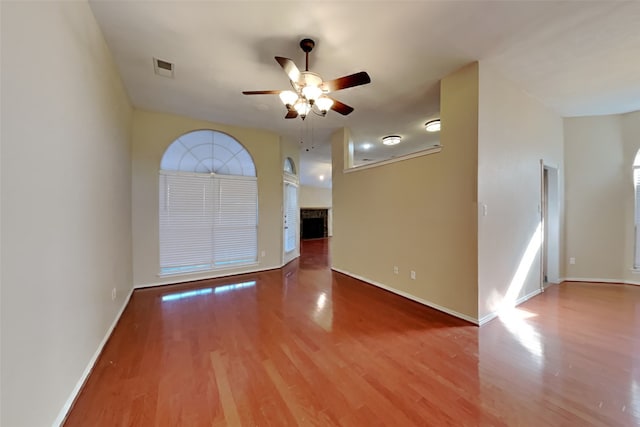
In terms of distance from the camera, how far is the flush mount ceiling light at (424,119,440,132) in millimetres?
4404

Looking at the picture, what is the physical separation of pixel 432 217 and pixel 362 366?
2.01 metres

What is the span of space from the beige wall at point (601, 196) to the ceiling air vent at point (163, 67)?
6.10m

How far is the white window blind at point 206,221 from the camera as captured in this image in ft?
13.7

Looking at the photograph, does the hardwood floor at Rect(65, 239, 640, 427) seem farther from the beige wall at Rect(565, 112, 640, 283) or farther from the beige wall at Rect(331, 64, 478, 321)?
the beige wall at Rect(565, 112, 640, 283)

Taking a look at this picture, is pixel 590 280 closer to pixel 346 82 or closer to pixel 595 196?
pixel 595 196

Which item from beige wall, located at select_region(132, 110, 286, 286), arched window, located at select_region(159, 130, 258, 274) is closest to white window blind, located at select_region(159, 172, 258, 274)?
arched window, located at select_region(159, 130, 258, 274)

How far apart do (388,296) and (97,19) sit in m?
4.33

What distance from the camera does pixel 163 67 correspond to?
274 cm

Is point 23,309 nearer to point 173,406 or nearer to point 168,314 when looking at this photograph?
point 173,406

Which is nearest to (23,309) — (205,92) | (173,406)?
(173,406)

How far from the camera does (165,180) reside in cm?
414

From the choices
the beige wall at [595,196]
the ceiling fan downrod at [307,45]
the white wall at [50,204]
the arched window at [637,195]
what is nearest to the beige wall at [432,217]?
the ceiling fan downrod at [307,45]

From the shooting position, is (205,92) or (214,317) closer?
(214,317)

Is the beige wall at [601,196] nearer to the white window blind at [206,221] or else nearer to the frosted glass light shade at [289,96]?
the frosted glass light shade at [289,96]
